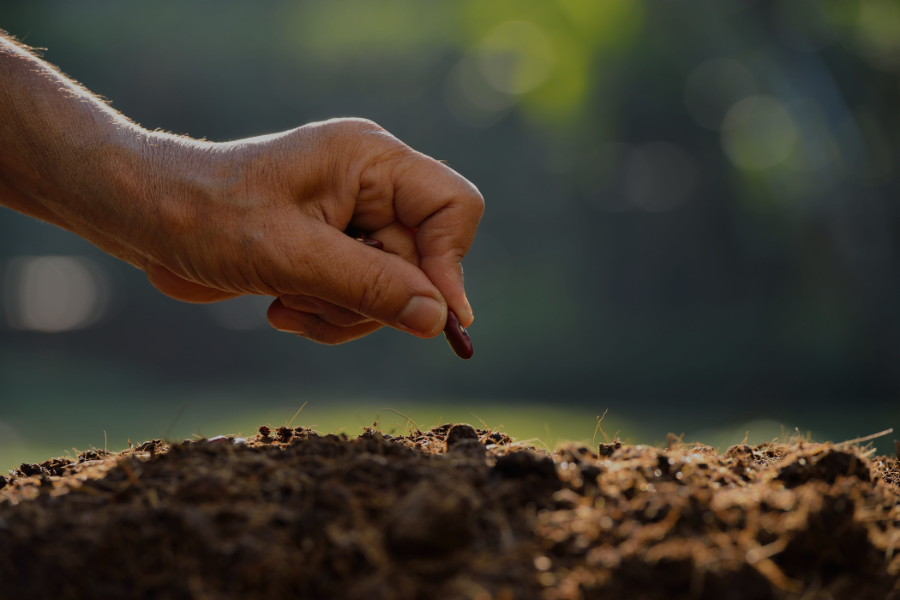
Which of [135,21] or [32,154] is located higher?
[135,21]

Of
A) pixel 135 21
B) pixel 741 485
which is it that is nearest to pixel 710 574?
pixel 741 485

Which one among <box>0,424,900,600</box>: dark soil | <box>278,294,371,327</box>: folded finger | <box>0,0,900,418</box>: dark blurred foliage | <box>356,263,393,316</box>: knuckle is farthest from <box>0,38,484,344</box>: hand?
<box>0,0,900,418</box>: dark blurred foliage

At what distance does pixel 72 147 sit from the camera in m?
1.88

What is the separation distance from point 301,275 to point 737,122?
1357cm

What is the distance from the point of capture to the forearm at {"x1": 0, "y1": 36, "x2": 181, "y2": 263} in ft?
6.11

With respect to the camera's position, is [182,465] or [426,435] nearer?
[182,465]

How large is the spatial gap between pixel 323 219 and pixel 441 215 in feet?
1.28

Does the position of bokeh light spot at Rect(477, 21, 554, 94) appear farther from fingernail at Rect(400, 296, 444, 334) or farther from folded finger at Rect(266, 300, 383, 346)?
fingernail at Rect(400, 296, 444, 334)

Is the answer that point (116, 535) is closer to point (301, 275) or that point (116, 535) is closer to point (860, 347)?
point (301, 275)

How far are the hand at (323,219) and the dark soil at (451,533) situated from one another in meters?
0.67

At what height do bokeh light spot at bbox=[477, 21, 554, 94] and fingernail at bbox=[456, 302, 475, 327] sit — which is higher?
bokeh light spot at bbox=[477, 21, 554, 94]

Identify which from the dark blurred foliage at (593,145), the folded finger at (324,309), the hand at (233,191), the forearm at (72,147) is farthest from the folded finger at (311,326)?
the dark blurred foliage at (593,145)

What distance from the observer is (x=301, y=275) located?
190 cm

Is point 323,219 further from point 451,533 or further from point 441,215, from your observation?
point 451,533
